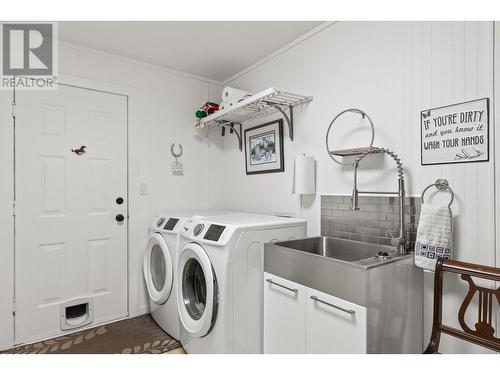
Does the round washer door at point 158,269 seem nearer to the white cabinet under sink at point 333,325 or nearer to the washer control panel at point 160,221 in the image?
the washer control panel at point 160,221

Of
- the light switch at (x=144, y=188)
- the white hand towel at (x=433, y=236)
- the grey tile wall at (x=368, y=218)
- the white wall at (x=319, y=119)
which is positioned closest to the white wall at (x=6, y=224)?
the white wall at (x=319, y=119)

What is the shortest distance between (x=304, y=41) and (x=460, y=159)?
1461mm

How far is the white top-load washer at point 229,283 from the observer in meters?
1.85

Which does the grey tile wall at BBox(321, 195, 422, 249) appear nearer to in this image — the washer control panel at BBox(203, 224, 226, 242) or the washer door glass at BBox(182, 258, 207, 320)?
the washer control panel at BBox(203, 224, 226, 242)

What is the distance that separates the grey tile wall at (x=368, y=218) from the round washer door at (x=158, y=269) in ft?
4.00

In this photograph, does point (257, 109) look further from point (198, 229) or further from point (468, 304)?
point (468, 304)

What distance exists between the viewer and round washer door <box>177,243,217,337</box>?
1.90 metres

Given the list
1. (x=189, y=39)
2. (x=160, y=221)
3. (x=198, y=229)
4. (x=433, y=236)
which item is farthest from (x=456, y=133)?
(x=160, y=221)

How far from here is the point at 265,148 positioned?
275cm

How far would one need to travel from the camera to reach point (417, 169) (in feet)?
5.52

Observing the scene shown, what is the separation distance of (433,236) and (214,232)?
47.9 inches

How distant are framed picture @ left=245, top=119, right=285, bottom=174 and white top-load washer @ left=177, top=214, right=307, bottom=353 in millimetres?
→ 685

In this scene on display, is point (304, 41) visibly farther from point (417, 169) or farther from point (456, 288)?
point (456, 288)

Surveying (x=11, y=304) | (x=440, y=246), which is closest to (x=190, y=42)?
(x=440, y=246)
